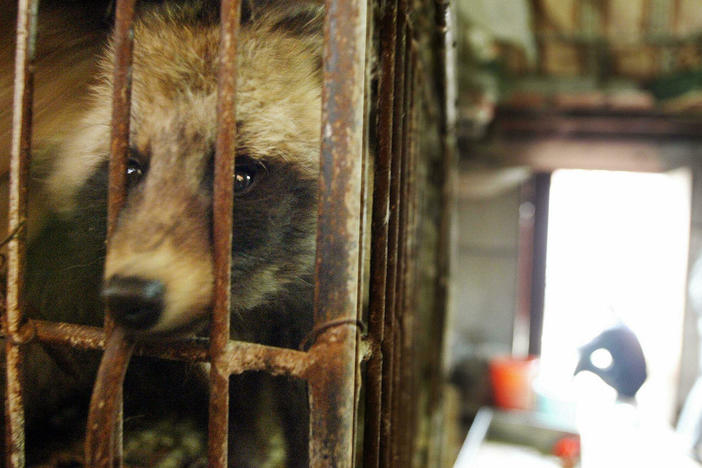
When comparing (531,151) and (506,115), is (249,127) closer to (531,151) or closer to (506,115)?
(506,115)

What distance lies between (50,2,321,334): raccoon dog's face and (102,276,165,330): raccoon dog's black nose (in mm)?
67

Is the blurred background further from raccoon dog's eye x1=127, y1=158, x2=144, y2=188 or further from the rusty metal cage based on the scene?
raccoon dog's eye x1=127, y1=158, x2=144, y2=188

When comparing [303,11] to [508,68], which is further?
[508,68]

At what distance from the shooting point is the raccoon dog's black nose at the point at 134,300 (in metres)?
0.82

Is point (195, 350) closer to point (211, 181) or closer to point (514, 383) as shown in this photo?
point (211, 181)

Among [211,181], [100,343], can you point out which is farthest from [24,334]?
[211,181]

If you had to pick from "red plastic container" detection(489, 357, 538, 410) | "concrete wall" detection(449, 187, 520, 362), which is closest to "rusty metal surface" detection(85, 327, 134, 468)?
"red plastic container" detection(489, 357, 538, 410)

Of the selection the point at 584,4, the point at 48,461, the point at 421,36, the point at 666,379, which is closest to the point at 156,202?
the point at 48,461

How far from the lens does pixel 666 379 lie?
436cm

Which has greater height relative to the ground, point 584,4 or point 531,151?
point 584,4

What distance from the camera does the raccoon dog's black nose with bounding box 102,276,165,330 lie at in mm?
821

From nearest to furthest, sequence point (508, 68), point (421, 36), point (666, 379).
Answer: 1. point (421, 36)
2. point (508, 68)
3. point (666, 379)

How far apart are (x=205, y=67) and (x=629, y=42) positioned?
3480 millimetres

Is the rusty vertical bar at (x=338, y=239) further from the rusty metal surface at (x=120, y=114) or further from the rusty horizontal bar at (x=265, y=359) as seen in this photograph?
the rusty metal surface at (x=120, y=114)
